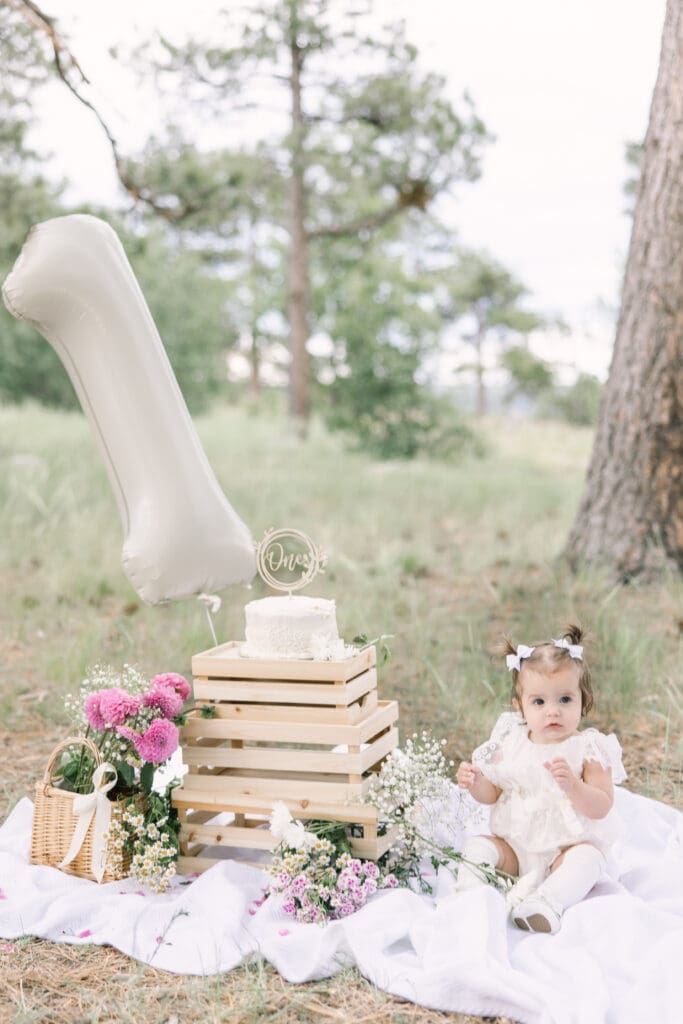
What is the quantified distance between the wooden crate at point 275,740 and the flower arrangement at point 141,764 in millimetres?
79

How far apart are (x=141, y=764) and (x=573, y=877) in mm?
1288

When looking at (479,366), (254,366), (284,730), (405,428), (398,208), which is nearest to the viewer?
(284,730)

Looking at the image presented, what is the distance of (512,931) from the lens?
289 centimetres

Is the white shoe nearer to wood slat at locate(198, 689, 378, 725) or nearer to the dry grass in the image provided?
the dry grass

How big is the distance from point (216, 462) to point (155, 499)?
736 centimetres

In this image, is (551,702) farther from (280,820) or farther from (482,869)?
(280,820)

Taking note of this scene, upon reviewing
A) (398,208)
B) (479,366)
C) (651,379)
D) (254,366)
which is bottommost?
(254,366)

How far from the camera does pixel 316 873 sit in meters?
Result: 3.02

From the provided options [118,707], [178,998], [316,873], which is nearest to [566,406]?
[118,707]

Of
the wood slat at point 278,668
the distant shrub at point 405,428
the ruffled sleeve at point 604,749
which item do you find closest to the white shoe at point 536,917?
the ruffled sleeve at point 604,749

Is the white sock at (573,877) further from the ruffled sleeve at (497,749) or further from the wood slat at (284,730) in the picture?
the wood slat at (284,730)

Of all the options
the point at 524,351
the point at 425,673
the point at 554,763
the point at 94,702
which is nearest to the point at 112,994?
the point at 94,702

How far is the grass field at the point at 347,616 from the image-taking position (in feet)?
8.87

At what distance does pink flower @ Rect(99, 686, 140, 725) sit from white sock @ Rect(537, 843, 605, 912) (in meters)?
1.27
